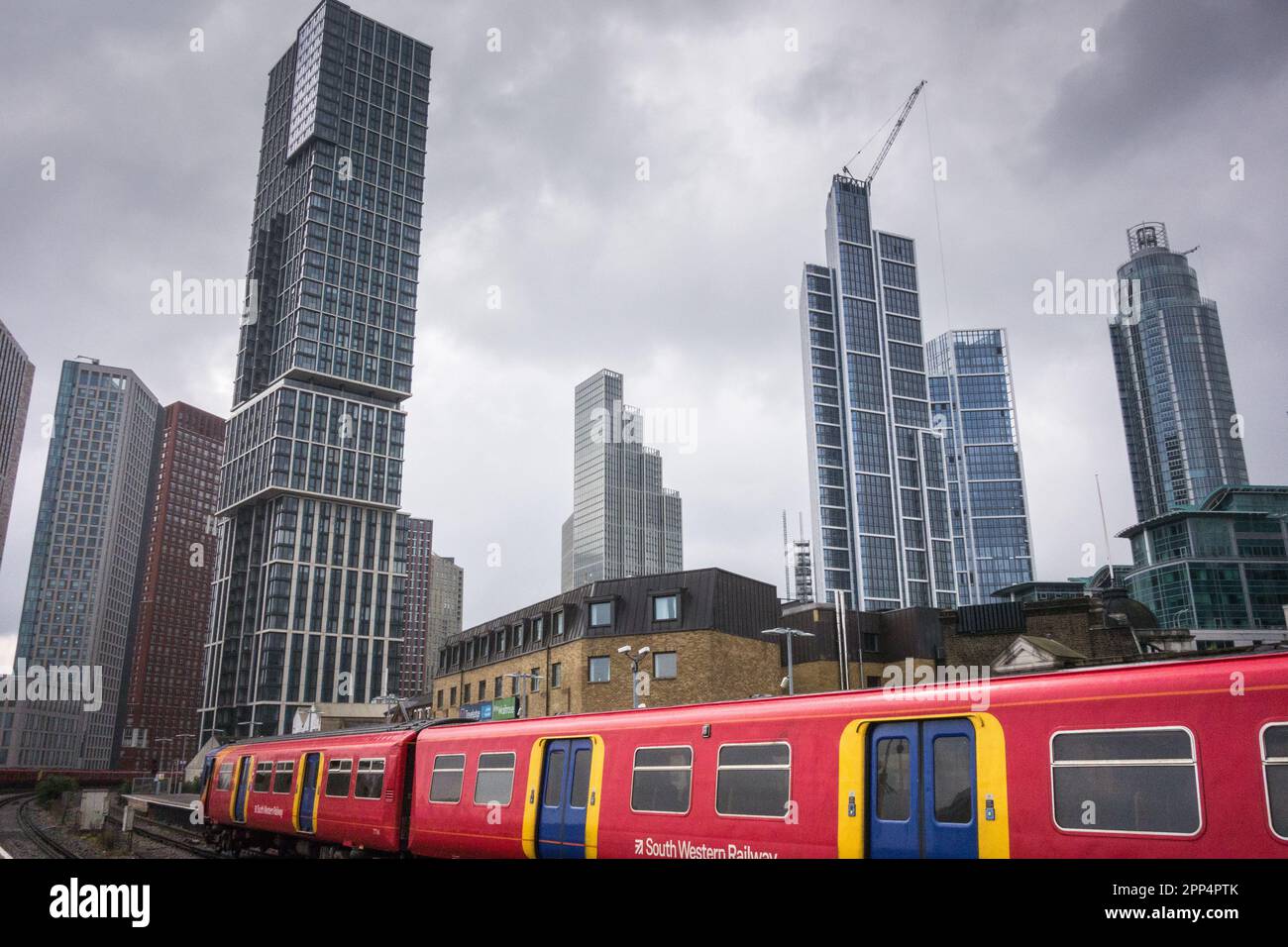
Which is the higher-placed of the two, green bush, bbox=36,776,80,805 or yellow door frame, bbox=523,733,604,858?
yellow door frame, bbox=523,733,604,858

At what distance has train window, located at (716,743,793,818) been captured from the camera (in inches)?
468

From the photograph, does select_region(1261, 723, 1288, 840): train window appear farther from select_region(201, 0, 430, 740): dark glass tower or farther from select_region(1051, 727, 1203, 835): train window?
select_region(201, 0, 430, 740): dark glass tower

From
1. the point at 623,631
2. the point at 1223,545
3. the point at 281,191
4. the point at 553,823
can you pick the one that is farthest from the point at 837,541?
the point at 553,823

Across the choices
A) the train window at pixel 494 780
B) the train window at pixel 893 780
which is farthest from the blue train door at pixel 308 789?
the train window at pixel 893 780

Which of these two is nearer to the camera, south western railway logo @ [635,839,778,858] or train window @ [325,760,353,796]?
south western railway logo @ [635,839,778,858]

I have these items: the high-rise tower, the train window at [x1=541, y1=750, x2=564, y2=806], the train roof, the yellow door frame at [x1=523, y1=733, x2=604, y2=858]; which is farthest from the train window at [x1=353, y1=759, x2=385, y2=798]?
the high-rise tower

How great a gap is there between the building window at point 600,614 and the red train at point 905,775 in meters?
30.0

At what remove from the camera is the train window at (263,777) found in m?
25.1

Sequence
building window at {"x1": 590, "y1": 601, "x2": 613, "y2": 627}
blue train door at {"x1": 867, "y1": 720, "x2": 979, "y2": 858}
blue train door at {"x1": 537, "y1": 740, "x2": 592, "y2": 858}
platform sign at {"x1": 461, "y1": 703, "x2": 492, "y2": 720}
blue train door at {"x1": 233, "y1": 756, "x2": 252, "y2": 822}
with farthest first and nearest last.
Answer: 1. platform sign at {"x1": 461, "y1": 703, "x2": 492, "y2": 720}
2. building window at {"x1": 590, "y1": 601, "x2": 613, "y2": 627}
3. blue train door at {"x1": 233, "y1": 756, "x2": 252, "y2": 822}
4. blue train door at {"x1": 537, "y1": 740, "x2": 592, "y2": 858}
5. blue train door at {"x1": 867, "y1": 720, "x2": 979, "y2": 858}

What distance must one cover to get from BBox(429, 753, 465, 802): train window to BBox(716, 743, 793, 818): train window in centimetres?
740

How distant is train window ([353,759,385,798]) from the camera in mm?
19969

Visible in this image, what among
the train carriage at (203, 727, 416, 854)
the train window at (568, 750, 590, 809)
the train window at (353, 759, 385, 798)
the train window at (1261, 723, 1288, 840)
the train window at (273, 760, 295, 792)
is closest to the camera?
the train window at (1261, 723, 1288, 840)

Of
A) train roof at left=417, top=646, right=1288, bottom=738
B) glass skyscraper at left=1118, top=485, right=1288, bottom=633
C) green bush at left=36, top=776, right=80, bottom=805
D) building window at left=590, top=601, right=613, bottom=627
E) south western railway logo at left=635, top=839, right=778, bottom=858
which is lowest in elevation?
green bush at left=36, top=776, right=80, bottom=805

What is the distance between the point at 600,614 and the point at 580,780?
34.3m
